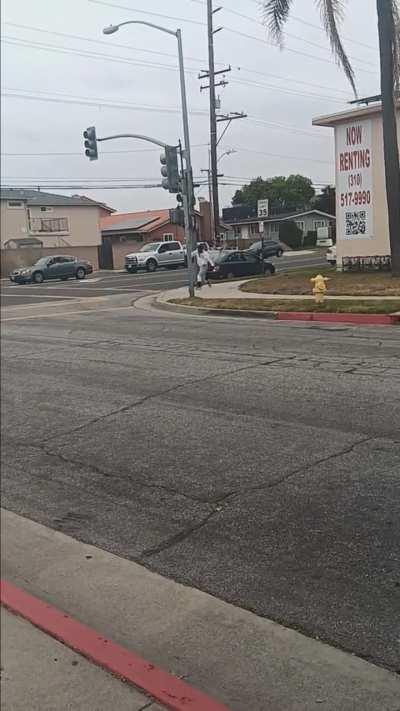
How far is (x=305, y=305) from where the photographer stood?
558 inches

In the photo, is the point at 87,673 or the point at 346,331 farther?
the point at 346,331

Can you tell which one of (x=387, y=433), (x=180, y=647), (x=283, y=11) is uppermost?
(x=283, y=11)

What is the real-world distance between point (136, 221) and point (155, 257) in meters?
4.73

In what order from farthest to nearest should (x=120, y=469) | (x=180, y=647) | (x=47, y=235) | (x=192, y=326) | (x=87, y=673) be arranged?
(x=47, y=235)
(x=192, y=326)
(x=120, y=469)
(x=180, y=647)
(x=87, y=673)

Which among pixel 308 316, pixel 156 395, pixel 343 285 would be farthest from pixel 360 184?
pixel 156 395

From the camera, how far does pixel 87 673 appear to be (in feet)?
8.96

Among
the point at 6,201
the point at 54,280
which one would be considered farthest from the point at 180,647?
the point at 54,280

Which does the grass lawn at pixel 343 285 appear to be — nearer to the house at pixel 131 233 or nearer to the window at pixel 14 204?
the window at pixel 14 204

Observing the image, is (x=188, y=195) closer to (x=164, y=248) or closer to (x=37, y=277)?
(x=37, y=277)

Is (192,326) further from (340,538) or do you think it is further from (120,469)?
(340,538)

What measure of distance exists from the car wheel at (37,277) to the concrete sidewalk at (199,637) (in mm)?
31456

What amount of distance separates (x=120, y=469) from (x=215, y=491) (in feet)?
3.18

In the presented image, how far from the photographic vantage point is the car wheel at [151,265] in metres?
37.7

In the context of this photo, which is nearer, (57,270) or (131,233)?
(57,270)
